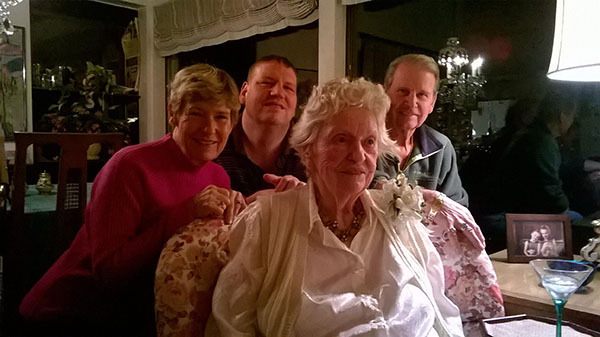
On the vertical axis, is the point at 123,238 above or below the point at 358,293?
above

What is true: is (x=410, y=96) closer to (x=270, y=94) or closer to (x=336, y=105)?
(x=270, y=94)

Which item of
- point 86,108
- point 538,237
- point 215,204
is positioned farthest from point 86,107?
point 538,237

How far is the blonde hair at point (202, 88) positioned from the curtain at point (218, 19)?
1.53 metres

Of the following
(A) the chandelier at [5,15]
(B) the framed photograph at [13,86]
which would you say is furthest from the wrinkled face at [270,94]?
(B) the framed photograph at [13,86]

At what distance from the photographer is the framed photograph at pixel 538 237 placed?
6.49 ft

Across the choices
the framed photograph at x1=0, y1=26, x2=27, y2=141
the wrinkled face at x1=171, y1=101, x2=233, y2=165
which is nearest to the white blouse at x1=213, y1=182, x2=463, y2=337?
the wrinkled face at x1=171, y1=101, x2=233, y2=165

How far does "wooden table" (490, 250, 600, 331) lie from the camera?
5.05 ft

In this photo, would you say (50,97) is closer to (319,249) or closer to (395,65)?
(395,65)

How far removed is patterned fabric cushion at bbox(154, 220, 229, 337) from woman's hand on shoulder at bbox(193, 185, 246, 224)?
0.05m

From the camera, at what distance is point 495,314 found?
5.23 ft

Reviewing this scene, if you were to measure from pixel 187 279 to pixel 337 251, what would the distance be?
1.31 ft

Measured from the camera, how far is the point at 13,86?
356cm

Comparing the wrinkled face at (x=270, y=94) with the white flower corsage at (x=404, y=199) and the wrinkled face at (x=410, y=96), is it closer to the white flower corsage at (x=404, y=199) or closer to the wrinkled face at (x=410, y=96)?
the wrinkled face at (x=410, y=96)

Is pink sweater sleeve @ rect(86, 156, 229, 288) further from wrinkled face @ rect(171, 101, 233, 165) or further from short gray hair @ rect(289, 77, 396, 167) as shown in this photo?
short gray hair @ rect(289, 77, 396, 167)
